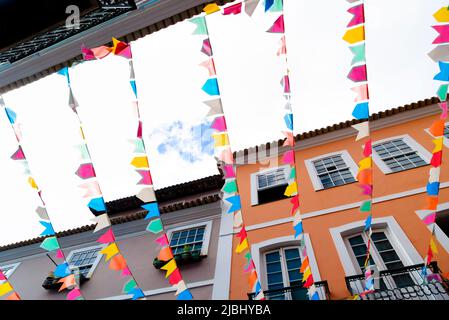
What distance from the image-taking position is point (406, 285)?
536 cm

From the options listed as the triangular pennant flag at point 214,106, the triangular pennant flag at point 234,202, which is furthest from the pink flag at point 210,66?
the triangular pennant flag at point 234,202

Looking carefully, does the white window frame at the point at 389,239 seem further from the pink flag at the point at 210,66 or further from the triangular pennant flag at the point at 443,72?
the pink flag at the point at 210,66

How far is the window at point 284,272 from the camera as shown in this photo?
5.96 m

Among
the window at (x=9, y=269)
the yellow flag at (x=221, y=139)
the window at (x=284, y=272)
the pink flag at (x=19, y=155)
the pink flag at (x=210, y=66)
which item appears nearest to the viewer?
the pink flag at (x=210, y=66)

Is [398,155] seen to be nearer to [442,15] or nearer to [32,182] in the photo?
[442,15]

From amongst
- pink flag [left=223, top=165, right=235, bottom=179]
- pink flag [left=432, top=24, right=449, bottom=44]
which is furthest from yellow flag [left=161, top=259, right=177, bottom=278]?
pink flag [left=432, top=24, right=449, bottom=44]

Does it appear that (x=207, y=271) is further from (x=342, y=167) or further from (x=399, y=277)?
(x=342, y=167)

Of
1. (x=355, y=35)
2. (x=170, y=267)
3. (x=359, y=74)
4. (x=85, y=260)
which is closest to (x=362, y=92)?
(x=359, y=74)

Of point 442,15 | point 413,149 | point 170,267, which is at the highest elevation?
point 413,149

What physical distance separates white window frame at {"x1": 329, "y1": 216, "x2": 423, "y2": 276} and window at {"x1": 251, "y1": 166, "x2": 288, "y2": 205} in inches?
87.8

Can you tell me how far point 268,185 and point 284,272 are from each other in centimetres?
358

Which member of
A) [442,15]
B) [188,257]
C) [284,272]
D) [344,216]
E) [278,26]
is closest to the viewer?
[442,15]

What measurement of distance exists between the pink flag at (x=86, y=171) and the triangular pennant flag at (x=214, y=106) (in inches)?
70.4
